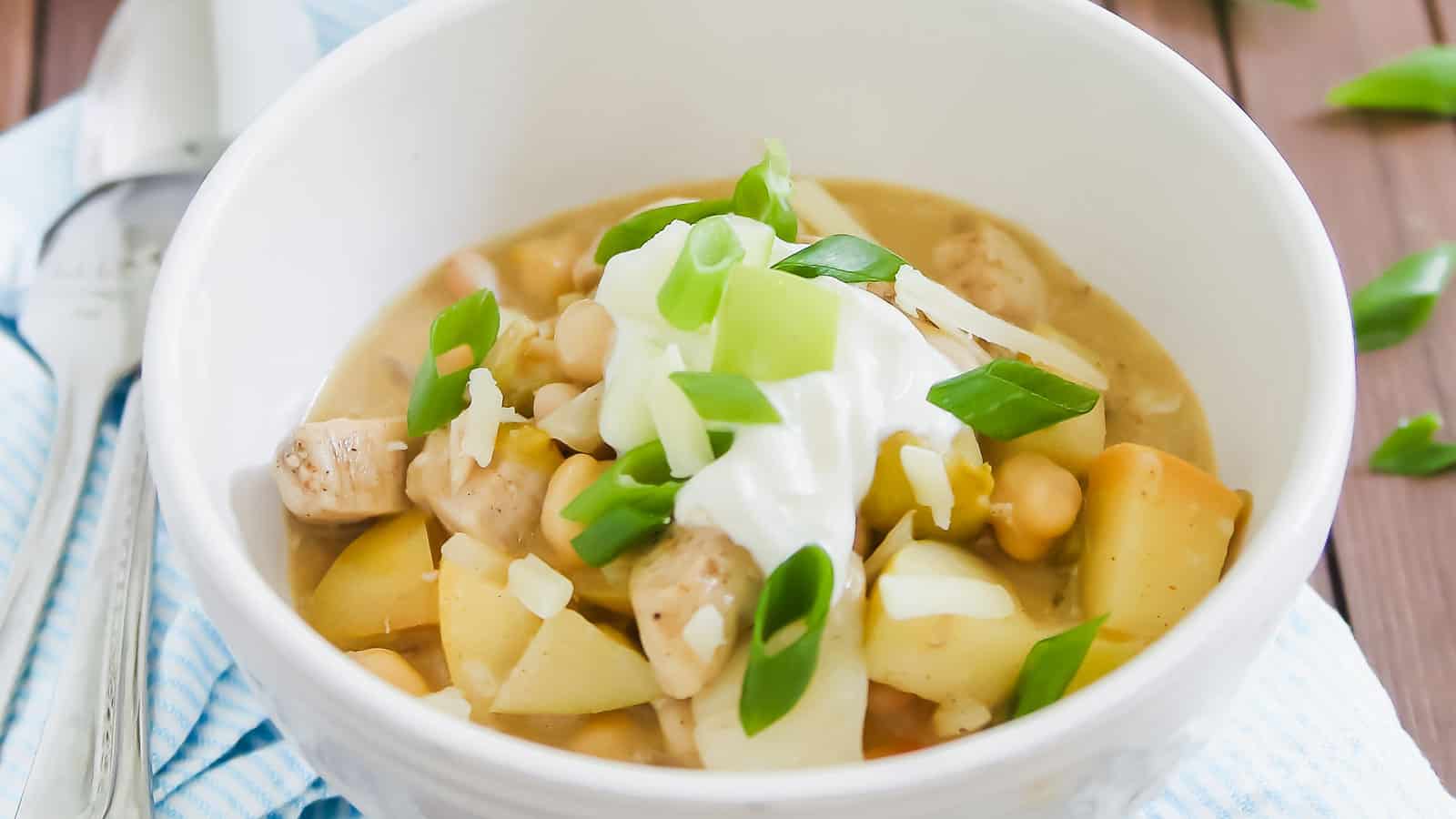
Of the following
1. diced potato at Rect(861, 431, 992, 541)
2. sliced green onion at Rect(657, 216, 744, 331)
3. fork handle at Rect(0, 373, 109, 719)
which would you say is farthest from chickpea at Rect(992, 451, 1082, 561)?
fork handle at Rect(0, 373, 109, 719)

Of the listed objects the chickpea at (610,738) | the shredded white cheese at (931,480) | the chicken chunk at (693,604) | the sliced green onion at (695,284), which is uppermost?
the sliced green onion at (695,284)

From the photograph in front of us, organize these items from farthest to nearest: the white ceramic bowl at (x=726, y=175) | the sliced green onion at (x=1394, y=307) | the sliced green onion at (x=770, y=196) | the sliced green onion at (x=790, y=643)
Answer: the sliced green onion at (x=1394, y=307)
the sliced green onion at (x=770, y=196)
the sliced green onion at (x=790, y=643)
the white ceramic bowl at (x=726, y=175)

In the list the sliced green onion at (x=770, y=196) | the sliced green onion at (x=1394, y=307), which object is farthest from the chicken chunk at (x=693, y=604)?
the sliced green onion at (x=1394, y=307)

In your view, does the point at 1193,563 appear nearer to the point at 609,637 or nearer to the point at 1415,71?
the point at 609,637

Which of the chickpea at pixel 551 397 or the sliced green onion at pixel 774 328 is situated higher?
the sliced green onion at pixel 774 328

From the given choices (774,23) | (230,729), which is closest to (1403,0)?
(774,23)

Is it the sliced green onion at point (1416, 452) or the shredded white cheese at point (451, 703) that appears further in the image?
the sliced green onion at point (1416, 452)

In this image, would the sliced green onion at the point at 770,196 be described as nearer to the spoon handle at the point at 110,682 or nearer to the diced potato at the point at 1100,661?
the diced potato at the point at 1100,661
